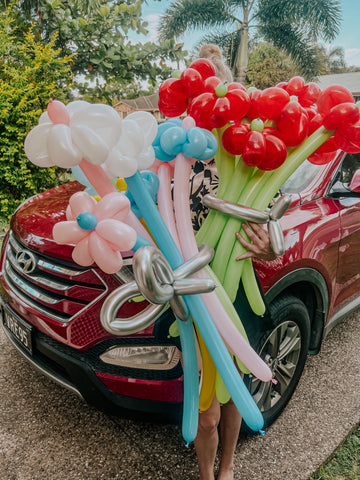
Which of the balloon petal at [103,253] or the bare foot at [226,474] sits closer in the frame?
the balloon petal at [103,253]

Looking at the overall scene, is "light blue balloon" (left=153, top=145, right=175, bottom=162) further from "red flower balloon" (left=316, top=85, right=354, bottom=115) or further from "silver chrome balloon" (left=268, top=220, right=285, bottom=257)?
"red flower balloon" (left=316, top=85, right=354, bottom=115)

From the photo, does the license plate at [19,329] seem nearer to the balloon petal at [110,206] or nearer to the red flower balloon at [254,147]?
the balloon petal at [110,206]

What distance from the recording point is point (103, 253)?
112 centimetres

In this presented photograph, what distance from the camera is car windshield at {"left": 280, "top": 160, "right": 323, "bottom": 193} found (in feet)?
7.70

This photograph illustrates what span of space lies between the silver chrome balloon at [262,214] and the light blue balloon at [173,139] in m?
0.22

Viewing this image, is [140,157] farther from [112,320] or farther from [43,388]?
[43,388]

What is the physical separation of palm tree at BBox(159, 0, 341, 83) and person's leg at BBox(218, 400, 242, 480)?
585 inches

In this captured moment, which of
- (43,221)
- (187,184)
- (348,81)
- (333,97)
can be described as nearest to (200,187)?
(187,184)

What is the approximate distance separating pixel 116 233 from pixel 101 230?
45 mm

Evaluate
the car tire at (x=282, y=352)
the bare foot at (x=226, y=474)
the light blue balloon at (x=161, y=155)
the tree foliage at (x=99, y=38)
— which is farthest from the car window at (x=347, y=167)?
the tree foliage at (x=99, y=38)

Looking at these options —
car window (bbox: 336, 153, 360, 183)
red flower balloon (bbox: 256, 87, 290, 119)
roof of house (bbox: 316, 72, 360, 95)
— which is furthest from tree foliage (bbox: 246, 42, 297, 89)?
red flower balloon (bbox: 256, 87, 290, 119)

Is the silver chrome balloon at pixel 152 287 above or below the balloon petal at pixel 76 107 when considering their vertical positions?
below

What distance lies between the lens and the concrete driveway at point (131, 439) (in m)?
2.02

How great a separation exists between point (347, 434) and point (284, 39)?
54.2ft
